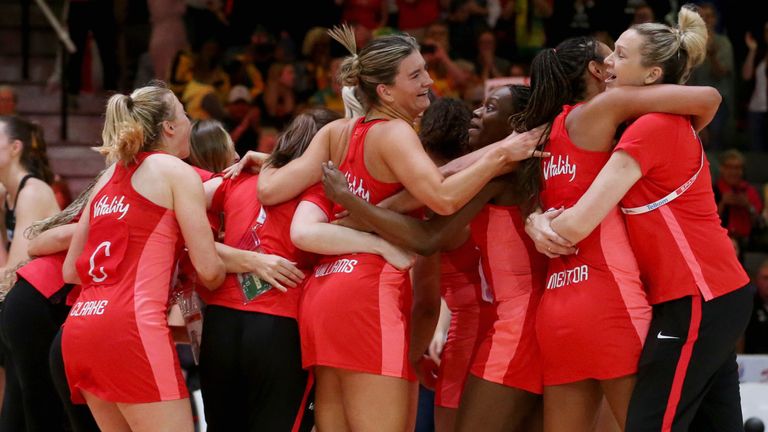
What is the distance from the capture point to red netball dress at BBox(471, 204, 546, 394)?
4113 mm

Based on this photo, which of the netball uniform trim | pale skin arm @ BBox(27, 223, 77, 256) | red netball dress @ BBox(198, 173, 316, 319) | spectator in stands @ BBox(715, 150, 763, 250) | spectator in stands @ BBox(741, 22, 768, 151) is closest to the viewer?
the netball uniform trim

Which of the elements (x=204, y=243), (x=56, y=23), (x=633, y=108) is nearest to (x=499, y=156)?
(x=633, y=108)

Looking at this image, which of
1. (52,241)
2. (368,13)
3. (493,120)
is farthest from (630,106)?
(368,13)

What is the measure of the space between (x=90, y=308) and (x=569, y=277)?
5.86 feet

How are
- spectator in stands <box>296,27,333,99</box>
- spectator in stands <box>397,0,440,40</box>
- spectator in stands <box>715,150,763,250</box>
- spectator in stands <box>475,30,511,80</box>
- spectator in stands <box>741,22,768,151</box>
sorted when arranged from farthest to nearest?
spectator in stands <box>741,22,768,151</box>, spectator in stands <box>397,0,440,40</box>, spectator in stands <box>475,30,511,80</box>, spectator in stands <box>296,27,333,99</box>, spectator in stands <box>715,150,763,250</box>

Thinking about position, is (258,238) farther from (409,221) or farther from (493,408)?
(493,408)

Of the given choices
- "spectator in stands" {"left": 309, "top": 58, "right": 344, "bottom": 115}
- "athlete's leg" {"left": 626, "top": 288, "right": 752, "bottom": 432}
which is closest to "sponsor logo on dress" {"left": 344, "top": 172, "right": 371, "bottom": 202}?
"athlete's leg" {"left": 626, "top": 288, "right": 752, "bottom": 432}

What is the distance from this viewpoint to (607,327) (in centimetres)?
381

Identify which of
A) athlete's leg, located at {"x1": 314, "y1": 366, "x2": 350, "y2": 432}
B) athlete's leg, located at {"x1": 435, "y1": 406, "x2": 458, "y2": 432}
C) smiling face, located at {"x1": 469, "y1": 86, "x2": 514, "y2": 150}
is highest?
smiling face, located at {"x1": 469, "y1": 86, "x2": 514, "y2": 150}

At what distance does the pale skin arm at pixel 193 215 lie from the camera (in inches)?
165

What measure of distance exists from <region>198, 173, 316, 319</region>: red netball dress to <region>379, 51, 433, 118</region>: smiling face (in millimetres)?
575

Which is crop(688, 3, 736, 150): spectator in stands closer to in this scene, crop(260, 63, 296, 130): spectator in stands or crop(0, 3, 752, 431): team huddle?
crop(260, 63, 296, 130): spectator in stands

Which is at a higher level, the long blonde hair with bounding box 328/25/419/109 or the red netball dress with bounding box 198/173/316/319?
the long blonde hair with bounding box 328/25/419/109

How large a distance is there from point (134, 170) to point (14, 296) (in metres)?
1.28
